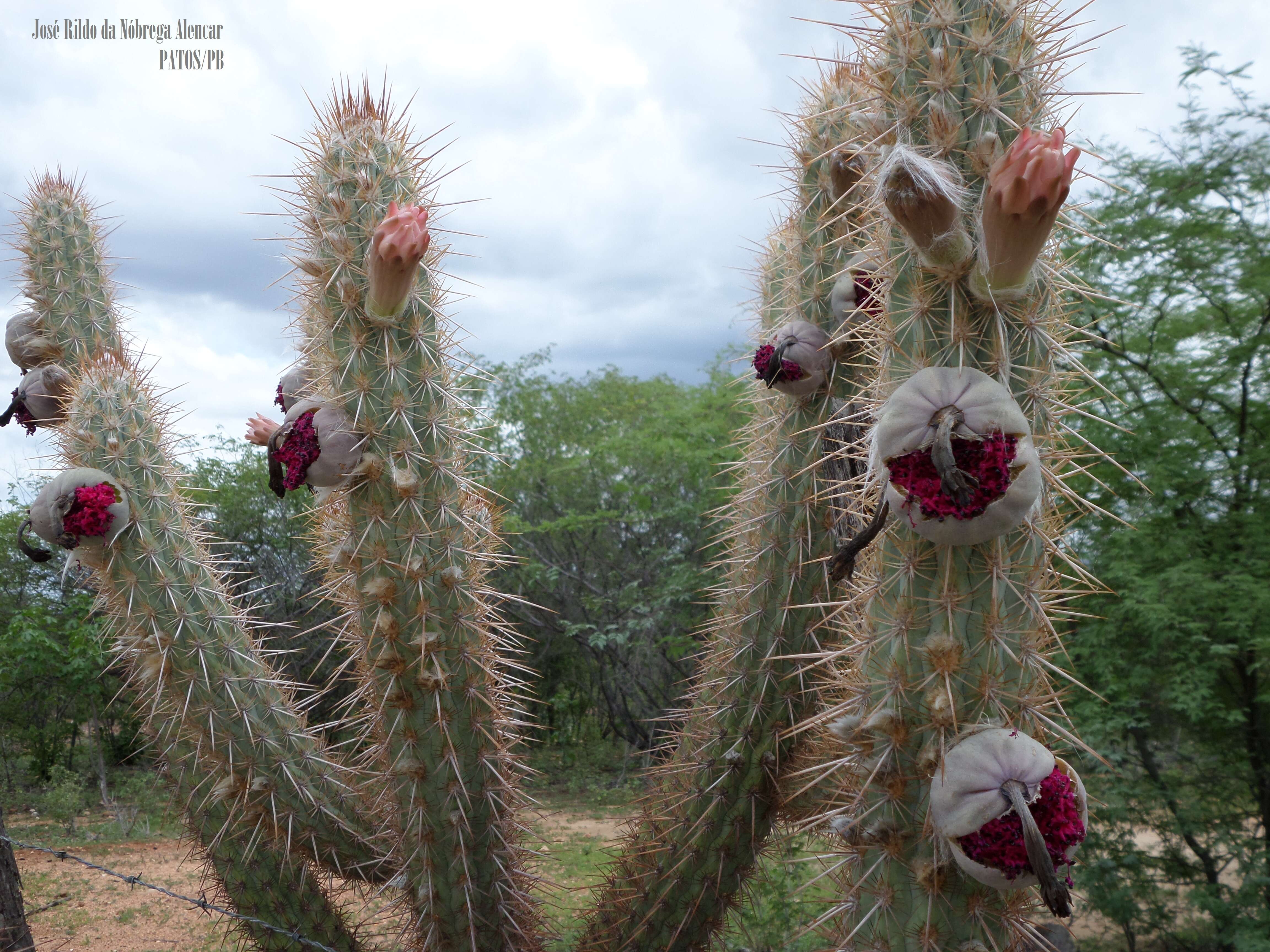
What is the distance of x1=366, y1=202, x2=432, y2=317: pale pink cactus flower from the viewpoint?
8.17ft

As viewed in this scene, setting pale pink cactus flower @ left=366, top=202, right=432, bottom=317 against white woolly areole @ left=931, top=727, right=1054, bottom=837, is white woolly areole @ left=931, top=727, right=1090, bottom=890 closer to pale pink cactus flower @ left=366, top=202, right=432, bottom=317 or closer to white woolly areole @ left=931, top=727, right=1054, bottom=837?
white woolly areole @ left=931, top=727, right=1054, bottom=837

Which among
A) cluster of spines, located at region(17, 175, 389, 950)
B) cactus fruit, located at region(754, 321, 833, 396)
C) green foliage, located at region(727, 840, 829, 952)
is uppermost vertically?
cactus fruit, located at region(754, 321, 833, 396)

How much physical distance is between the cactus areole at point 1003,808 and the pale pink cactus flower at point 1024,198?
3.13 ft

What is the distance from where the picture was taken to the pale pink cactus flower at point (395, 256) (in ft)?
8.17

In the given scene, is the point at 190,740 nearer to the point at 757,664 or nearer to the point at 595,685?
the point at 757,664

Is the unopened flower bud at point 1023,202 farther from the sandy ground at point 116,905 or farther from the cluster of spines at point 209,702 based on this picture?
the sandy ground at point 116,905

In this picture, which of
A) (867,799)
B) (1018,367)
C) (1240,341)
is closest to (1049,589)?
(1018,367)

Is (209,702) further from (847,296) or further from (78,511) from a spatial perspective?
(847,296)

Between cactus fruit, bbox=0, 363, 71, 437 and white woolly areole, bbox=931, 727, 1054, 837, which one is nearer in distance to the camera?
white woolly areole, bbox=931, 727, 1054, 837

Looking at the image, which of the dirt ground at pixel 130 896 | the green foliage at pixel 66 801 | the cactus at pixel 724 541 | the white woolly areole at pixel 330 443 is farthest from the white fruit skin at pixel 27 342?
the green foliage at pixel 66 801

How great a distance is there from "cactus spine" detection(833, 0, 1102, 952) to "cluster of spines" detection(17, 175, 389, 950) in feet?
7.58

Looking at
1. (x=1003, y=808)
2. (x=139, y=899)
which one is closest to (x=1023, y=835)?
(x=1003, y=808)

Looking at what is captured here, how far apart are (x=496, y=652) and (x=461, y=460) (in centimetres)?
73

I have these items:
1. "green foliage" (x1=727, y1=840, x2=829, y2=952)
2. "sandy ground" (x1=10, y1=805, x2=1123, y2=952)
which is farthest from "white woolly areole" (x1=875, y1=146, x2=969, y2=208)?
"sandy ground" (x1=10, y1=805, x2=1123, y2=952)
